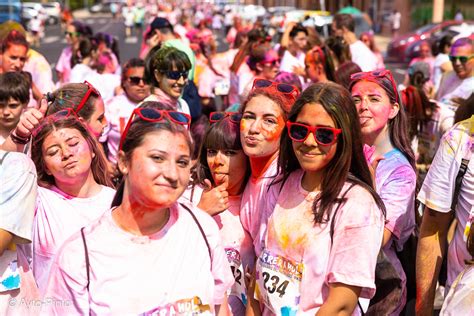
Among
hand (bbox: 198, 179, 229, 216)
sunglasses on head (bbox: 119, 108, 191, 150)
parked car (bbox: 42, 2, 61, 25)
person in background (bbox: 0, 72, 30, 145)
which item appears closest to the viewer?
sunglasses on head (bbox: 119, 108, 191, 150)

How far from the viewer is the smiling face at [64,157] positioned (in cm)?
338

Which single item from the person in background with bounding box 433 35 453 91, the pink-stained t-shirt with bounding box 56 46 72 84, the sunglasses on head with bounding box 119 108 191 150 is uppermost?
the sunglasses on head with bounding box 119 108 191 150

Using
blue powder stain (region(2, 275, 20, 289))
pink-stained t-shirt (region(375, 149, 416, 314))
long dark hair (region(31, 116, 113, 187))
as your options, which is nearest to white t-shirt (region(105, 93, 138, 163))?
long dark hair (region(31, 116, 113, 187))

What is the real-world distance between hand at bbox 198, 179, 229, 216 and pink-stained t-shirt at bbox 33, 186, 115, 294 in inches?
17.0

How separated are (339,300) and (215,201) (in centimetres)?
81

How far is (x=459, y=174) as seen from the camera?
317 cm

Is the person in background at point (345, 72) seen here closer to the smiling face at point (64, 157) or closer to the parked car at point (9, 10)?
the smiling face at point (64, 157)

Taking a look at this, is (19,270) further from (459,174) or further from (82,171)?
(459,174)

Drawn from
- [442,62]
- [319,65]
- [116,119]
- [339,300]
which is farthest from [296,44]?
[339,300]

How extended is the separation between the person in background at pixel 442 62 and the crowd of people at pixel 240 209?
17.8ft

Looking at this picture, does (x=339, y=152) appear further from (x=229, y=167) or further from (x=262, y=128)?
(x=229, y=167)

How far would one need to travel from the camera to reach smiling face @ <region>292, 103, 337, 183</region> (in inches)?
117

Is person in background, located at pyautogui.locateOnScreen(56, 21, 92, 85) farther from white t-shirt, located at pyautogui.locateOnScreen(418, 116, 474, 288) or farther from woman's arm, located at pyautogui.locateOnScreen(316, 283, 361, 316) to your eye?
woman's arm, located at pyautogui.locateOnScreen(316, 283, 361, 316)

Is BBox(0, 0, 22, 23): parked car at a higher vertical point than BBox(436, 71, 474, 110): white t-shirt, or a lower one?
lower
